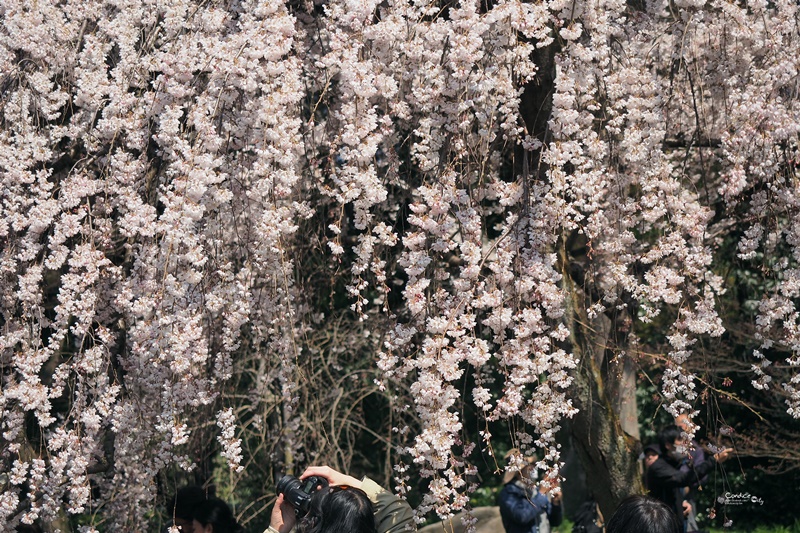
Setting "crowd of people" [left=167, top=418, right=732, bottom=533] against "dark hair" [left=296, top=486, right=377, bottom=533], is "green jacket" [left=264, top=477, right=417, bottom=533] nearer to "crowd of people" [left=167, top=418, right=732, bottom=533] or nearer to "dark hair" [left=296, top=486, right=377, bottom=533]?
"crowd of people" [left=167, top=418, right=732, bottom=533]

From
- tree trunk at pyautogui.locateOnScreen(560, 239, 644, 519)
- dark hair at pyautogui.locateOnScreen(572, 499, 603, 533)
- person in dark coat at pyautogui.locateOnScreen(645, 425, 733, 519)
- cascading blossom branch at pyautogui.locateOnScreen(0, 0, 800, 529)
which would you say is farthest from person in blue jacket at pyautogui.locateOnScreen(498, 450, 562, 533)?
cascading blossom branch at pyautogui.locateOnScreen(0, 0, 800, 529)

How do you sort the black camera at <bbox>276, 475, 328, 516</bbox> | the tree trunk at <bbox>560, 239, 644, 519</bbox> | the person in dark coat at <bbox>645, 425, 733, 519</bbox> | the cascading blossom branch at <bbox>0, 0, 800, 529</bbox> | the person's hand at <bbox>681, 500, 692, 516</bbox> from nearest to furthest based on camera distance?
the black camera at <bbox>276, 475, 328, 516</bbox>, the cascading blossom branch at <bbox>0, 0, 800, 529</bbox>, the tree trunk at <bbox>560, 239, 644, 519</bbox>, the person in dark coat at <bbox>645, 425, 733, 519</bbox>, the person's hand at <bbox>681, 500, 692, 516</bbox>

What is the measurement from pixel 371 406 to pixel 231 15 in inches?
229

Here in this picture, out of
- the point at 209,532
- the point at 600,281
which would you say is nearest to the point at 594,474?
the point at 600,281

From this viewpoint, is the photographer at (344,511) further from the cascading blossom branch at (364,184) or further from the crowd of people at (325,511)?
the cascading blossom branch at (364,184)

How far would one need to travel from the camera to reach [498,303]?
10.7 feet

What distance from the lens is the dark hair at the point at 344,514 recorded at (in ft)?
7.27

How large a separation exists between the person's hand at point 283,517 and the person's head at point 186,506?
0.80 m

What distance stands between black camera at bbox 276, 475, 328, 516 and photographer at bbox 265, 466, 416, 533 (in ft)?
0.07

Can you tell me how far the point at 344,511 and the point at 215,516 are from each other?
1236mm

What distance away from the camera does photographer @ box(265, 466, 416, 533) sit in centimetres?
223

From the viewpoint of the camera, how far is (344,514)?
2229mm

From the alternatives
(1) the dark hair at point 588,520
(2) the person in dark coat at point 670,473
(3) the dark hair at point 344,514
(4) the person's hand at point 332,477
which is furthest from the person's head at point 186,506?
(1) the dark hair at point 588,520

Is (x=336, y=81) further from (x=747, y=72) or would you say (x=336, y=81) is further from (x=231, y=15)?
(x=747, y=72)
